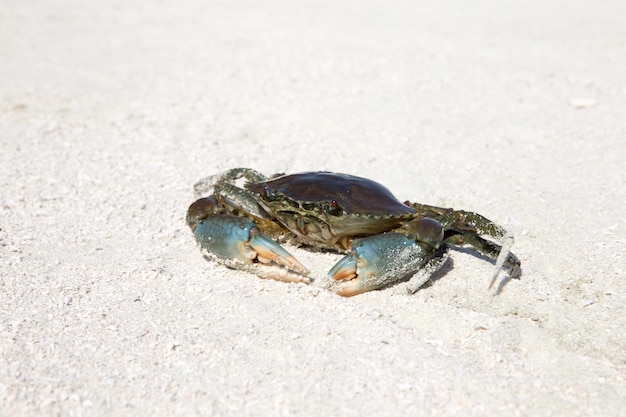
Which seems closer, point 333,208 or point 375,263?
point 375,263

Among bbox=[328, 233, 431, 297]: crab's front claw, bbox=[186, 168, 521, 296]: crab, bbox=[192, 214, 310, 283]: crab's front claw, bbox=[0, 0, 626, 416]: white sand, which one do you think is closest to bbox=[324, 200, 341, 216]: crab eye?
bbox=[186, 168, 521, 296]: crab

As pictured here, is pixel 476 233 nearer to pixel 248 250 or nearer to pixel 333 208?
pixel 333 208

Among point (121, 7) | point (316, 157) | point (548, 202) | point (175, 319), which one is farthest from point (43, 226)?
point (121, 7)

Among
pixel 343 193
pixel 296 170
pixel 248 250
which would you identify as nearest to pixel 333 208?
pixel 343 193

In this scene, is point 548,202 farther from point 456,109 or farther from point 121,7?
point 121,7

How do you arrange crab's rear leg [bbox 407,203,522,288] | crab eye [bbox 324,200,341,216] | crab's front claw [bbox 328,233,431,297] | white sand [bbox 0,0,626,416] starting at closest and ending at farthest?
white sand [bbox 0,0,626,416]
crab's front claw [bbox 328,233,431,297]
crab eye [bbox 324,200,341,216]
crab's rear leg [bbox 407,203,522,288]

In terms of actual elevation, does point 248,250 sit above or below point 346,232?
below

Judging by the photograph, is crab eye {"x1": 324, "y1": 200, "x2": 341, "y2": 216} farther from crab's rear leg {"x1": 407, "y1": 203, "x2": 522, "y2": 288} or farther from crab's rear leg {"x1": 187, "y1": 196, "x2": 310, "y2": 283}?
crab's rear leg {"x1": 407, "y1": 203, "x2": 522, "y2": 288}

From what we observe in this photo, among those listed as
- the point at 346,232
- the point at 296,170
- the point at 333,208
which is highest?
the point at 333,208
